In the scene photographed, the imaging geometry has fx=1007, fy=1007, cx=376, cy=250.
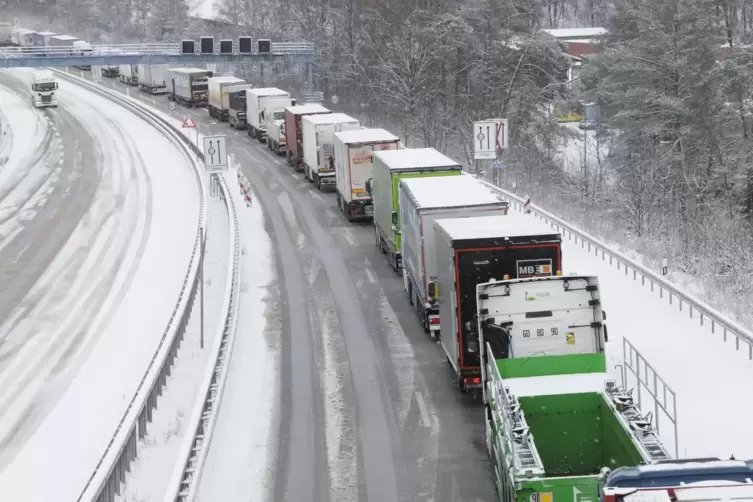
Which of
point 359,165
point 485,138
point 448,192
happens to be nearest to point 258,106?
point 359,165

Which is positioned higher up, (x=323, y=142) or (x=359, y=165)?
(x=323, y=142)

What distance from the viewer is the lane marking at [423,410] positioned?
16.2m

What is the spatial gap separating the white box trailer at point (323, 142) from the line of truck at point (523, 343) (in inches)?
520

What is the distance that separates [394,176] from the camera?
82.6ft

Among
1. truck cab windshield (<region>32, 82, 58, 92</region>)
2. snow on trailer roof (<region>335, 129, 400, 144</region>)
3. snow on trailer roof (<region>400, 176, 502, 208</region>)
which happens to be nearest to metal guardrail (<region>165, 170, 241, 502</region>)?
snow on trailer roof (<region>400, 176, 502, 208</region>)

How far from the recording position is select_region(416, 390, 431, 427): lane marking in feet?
53.2

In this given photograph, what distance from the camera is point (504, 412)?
1199 cm

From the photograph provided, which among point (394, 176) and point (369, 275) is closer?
point (394, 176)

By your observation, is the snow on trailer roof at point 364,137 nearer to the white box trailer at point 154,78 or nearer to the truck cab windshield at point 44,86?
the truck cab windshield at point 44,86

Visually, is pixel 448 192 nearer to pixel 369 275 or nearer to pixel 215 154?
pixel 369 275

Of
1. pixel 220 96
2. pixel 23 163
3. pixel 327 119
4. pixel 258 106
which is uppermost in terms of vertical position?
pixel 220 96

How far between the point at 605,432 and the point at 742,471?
5.09 m

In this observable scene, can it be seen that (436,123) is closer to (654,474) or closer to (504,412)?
(504,412)

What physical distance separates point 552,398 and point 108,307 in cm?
1537
